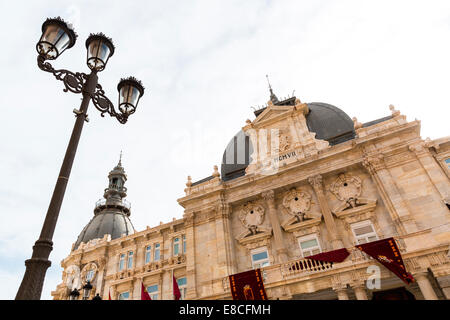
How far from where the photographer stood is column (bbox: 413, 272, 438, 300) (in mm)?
13438

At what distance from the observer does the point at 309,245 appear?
19.0 metres

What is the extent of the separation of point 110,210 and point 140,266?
16.7 meters

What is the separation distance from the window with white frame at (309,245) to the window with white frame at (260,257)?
2.39 meters

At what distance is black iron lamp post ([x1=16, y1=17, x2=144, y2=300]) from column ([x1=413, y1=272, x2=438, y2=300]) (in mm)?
15017

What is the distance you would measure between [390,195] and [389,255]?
4461mm

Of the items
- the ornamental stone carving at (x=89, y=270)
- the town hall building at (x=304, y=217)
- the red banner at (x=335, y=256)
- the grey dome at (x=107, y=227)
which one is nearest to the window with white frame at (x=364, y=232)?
the town hall building at (x=304, y=217)

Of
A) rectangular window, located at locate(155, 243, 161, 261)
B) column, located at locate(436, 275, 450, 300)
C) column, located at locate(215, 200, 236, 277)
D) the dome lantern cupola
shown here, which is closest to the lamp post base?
column, located at locate(215, 200, 236, 277)

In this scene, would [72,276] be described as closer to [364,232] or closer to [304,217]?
[304,217]

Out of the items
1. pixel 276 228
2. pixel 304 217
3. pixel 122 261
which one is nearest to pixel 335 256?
pixel 304 217

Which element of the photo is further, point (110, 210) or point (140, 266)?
point (110, 210)
